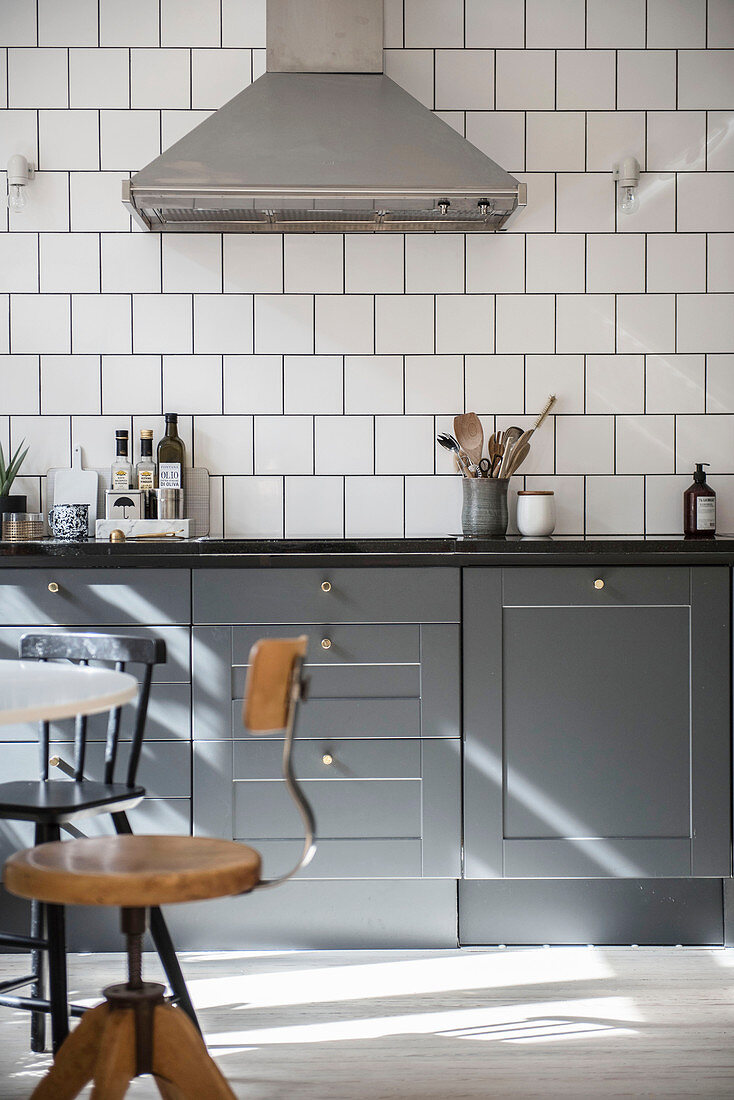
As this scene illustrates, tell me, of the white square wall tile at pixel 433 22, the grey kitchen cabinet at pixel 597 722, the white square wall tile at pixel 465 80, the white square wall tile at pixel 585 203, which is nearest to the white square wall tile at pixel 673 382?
the white square wall tile at pixel 585 203

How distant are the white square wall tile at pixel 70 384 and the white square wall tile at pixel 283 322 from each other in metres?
0.47

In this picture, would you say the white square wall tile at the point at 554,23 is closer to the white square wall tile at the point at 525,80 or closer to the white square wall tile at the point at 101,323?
the white square wall tile at the point at 525,80

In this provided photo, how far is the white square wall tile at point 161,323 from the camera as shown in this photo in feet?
10.4

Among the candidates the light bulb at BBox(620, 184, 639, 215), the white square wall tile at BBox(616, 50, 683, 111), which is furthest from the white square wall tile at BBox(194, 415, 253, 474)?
the white square wall tile at BBox(616, 50, 683, 111)

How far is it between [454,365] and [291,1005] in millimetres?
1869

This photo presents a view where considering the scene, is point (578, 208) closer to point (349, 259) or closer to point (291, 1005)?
point (349, 259)

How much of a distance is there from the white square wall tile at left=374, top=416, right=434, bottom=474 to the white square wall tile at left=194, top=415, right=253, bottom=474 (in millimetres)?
403

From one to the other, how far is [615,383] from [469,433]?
1.69ft

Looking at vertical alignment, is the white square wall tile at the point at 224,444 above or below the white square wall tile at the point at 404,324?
below

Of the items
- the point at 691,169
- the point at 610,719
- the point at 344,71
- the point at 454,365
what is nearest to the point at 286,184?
the point at 344,71

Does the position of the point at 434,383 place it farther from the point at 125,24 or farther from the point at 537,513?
the point at 125,24

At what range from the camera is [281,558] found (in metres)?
2.60

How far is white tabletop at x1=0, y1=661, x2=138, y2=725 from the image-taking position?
4.48 feet

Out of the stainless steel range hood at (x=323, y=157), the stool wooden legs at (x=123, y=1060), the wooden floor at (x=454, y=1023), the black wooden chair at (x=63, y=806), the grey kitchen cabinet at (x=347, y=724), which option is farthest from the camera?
the stainless steel range hood at (x=323, y=157)
